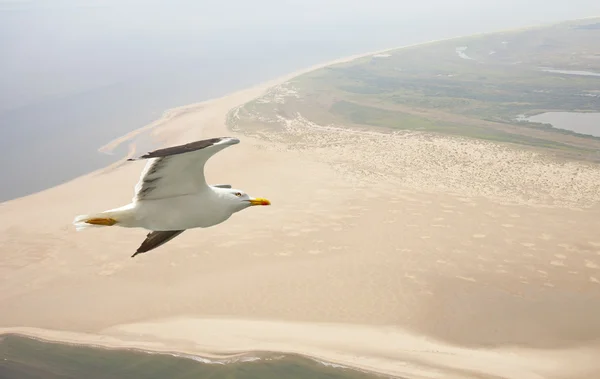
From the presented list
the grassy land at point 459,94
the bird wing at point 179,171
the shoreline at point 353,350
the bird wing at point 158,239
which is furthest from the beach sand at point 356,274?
the grassy land at point 459,94

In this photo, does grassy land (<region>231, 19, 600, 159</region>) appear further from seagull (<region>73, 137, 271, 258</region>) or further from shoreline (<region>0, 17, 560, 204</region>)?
seagull (<region>73, 137, 271, 258</region>)

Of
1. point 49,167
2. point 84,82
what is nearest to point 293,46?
point 84,82

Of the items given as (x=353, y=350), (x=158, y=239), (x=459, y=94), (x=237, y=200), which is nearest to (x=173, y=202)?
(x=237, y=200)

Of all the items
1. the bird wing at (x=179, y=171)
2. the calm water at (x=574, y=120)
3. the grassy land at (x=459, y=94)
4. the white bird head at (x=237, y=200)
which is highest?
the bird wing at (x=179, y=171)

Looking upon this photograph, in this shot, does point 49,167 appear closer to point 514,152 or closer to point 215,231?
point 215,231

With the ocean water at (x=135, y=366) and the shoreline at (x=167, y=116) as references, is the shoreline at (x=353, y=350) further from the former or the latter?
the shoreline at (x=167, y=116)

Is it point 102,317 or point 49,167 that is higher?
point 49,167

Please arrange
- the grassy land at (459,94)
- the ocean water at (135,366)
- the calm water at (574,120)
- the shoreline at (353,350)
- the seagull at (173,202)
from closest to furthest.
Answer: the seagull at (173,202)
the shoreline at (353,350)
the ocean water at (135,366)
the calm water at (574,120)
the grassy land at (459,94)
